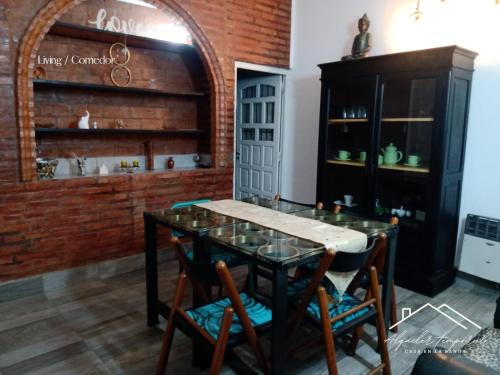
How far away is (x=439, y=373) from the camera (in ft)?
3.39

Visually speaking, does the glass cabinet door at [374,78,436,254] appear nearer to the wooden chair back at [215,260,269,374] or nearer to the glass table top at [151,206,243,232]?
the glass table top at [151,206,243,232]

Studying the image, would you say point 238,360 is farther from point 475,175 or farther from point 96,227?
point 475,175

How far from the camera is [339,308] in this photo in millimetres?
2104

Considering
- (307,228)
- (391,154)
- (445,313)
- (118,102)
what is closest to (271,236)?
(307,228)

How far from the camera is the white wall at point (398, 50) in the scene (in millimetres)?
3262

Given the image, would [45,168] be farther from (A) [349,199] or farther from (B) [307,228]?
(A) [349,199]

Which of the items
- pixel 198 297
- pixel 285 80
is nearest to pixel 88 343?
pixel 198 297

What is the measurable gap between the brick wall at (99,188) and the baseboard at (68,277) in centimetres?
6

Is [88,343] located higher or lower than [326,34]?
lower

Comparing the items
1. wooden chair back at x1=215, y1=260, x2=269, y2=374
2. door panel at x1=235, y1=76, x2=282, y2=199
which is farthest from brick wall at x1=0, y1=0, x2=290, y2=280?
wooden chair back at x1=215, y1=260, x2=269, y2=374

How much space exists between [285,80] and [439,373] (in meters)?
4.34

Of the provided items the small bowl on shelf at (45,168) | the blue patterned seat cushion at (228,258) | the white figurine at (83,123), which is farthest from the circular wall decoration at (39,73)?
the blue patterned seat cushion at (228,258)

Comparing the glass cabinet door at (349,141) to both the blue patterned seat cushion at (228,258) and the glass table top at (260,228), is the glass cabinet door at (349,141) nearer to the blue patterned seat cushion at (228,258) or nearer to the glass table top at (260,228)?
the glass table top at (260,228)

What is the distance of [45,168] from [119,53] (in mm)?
1449
